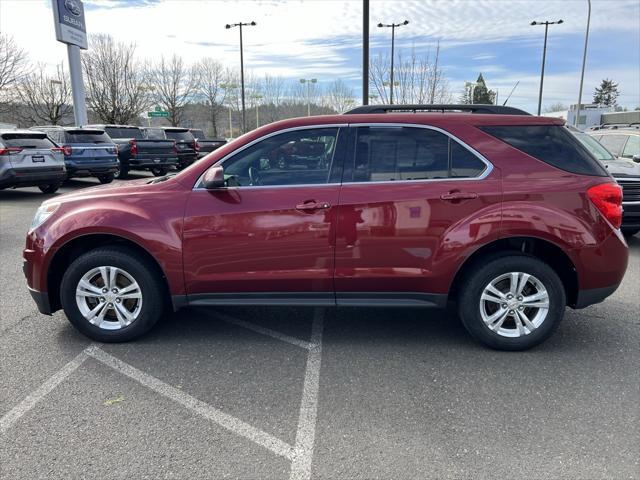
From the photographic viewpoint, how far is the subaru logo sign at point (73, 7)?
68.0 feet

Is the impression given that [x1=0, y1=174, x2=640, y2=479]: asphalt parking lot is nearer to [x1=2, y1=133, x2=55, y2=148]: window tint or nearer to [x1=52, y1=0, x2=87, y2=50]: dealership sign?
[x1=2, y1=133, x2=55, y2=148]: window tint

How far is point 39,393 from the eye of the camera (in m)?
3.17

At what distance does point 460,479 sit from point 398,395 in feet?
2.68

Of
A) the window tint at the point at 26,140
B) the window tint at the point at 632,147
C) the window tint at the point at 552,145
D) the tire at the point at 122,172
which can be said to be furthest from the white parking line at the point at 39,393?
the tire at the point at 122,172

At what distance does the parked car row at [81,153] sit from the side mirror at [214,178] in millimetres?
9769

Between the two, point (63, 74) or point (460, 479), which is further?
point (63, 74)

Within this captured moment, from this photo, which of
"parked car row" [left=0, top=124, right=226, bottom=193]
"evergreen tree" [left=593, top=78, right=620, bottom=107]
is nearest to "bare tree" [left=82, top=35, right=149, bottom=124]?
"parked car row" [left=0, top=124, right=226, bottom=193]

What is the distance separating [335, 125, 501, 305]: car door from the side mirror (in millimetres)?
915

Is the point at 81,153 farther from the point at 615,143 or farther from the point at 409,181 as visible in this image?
the point at 615,143

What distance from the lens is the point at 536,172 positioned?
3639 mm

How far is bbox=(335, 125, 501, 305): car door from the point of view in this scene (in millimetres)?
3602

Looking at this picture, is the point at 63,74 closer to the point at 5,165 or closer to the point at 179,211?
the point at 5,165

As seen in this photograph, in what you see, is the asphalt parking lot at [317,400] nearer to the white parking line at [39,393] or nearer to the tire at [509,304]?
the white parking line at [39,393]

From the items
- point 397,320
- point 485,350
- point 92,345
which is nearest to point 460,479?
point 485,350
